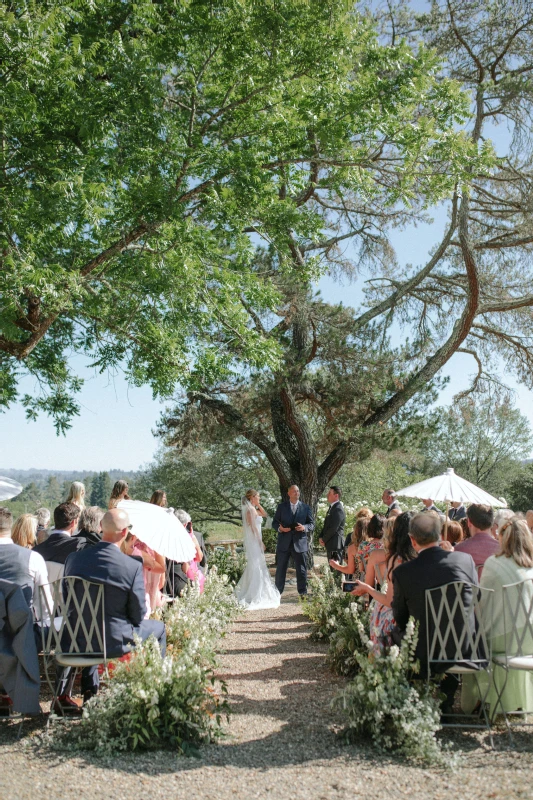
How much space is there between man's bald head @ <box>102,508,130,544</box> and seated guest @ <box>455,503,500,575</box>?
2834mm

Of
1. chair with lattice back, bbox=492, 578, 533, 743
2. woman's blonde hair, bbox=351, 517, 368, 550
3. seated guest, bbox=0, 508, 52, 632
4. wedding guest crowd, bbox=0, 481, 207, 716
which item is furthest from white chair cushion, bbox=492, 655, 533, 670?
seated guest, bbox=0, 508, 52, 632

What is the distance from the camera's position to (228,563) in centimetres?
1308

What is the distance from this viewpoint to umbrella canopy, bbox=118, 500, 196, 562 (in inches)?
214

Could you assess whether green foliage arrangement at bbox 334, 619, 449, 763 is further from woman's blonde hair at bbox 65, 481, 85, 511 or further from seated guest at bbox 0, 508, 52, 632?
woman's blonde hair at bbox 65, 481, 85, 511

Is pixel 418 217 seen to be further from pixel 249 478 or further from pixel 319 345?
pixel 249 478

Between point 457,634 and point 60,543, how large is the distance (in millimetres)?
3411

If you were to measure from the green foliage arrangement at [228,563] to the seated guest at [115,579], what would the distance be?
7517mm

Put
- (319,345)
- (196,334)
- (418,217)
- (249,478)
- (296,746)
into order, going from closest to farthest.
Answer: (296,746), (196,334), (319,345), (418,217), (249,478)

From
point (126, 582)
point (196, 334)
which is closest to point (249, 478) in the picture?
point (196, 334)

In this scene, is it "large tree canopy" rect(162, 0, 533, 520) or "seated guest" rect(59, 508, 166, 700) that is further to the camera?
"large tree canopy" rect(162, 0, 533, 520)

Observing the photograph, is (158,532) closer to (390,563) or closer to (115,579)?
(115,579)

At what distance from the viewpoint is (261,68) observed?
25.4 feet

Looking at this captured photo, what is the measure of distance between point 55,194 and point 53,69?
1524mm

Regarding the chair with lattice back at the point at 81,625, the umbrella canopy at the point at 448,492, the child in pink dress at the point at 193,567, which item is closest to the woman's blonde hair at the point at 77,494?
the child in pink dress at the point at 193,567
